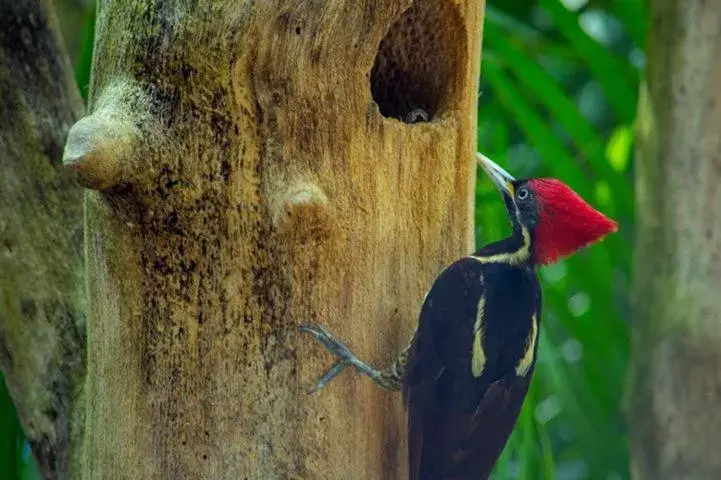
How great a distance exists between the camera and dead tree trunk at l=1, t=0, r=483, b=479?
1930mm

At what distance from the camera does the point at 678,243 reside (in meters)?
2.77

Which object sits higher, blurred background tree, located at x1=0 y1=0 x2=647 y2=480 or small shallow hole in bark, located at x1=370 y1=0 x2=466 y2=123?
small shallow hole in bark, located at x1=370 y1=0 x2=466 y2=123

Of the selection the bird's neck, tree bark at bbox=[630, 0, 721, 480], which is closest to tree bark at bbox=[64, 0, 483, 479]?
the bird's neck

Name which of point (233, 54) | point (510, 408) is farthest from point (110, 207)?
point (510, 408)

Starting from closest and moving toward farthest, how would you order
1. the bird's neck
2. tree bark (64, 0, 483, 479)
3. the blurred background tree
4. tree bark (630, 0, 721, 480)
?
tree bark (64, 0, 483, 479) < the bird's neck < tree bark (630, 0, 721, 480) < the blurred background tree

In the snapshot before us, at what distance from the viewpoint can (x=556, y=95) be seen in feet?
9.64

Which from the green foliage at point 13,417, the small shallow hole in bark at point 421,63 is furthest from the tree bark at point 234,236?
the green foliage at point 13,417

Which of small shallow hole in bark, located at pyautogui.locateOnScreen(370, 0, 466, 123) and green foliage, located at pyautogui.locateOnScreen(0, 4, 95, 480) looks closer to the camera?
small shallow hole in bark, located at pyautogui.locateOnScreen(370, 0, 466, 123)

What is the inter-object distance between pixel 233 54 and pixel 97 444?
26.5 inches

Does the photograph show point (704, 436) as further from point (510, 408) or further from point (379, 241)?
point (379, 241)

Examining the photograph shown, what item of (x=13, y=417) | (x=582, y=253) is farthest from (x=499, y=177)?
(x=13, y=417)

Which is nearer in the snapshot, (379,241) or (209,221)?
(209,221)

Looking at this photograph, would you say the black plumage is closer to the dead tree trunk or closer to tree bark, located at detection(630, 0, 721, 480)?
the dead tree trunk

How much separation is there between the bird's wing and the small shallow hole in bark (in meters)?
0.31
